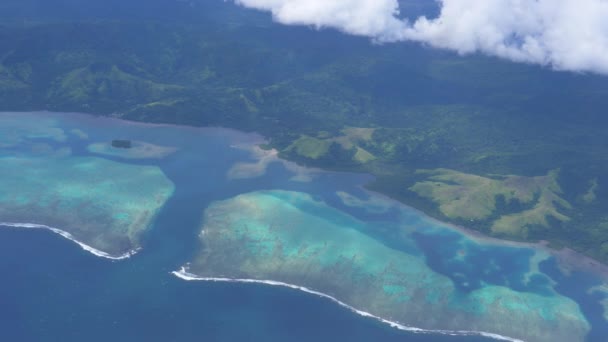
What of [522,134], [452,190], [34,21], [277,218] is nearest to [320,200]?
[277,218]

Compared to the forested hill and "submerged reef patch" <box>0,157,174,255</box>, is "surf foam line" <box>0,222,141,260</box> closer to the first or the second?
"submerged reef patch" <box>0,157,174,255</box>

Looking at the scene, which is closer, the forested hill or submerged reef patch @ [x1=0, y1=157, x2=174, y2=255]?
submerged reef patch @ [x1=0, y1=157, x2=174, y2=255]

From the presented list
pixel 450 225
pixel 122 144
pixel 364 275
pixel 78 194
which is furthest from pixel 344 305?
pixel 122 144

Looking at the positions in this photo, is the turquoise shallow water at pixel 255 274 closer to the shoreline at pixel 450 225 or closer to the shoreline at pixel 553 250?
the shoreline at pixel 553 250

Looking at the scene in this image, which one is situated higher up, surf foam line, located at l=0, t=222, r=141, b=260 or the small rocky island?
the small rocky island

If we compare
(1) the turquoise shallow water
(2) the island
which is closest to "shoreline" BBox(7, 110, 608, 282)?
(1) the turquoise shallow water

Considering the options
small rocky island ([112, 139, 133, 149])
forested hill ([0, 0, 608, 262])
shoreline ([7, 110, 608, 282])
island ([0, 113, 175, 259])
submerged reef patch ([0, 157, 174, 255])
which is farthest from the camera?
small rocky island ([112, 139, 133, 149])

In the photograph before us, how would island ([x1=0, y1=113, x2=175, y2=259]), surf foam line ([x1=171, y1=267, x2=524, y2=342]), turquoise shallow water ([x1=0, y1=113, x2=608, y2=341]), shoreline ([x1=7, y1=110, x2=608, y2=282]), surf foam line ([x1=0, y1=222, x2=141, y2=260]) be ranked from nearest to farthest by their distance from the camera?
turquoise shallow water ([x1=0, y1=113, x2=608, y2=341]), surf foam line ([x1=171, y1=267, x2=524, y2=342]), surf foam line ([x1=0, y1=222, x2=141, y2=260]), island ([x1=0, y1=113, x2=175, y2=259]), shoreline ([x1=7, y1=110, x2=608, y2=282])
